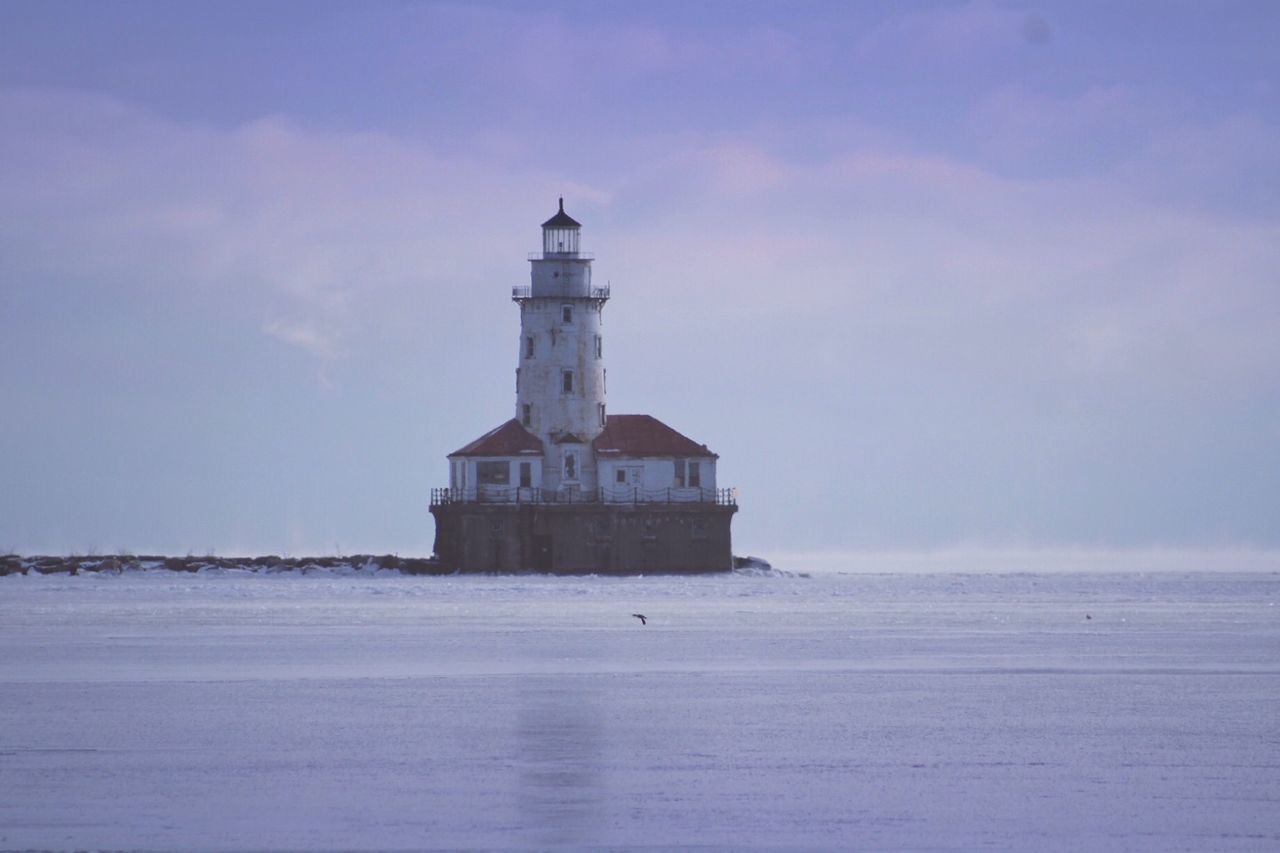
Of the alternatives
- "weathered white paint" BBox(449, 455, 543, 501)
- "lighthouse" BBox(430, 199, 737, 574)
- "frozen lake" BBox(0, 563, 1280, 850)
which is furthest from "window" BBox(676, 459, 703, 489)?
"frozen lake" BBox(0, 563, 1280, 850)

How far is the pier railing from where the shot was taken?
79.4 m

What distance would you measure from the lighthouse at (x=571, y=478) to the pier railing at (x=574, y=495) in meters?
0.04

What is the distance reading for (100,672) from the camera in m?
27.1

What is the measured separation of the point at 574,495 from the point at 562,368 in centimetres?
484

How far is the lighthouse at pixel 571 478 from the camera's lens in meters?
79.4

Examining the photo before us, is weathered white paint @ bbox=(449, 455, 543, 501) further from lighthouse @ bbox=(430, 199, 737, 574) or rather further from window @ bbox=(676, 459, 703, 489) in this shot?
window @ bbox=(676, 459, 703, 489)

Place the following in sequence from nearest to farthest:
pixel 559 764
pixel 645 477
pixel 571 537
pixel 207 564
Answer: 1. pixel 559 764
2. pixel 571 537
3. pixel 645 477
4. pixel 207 564

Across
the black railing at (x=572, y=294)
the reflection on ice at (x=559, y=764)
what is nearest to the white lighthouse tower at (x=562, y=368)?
the black railing at (x=572, y=294)

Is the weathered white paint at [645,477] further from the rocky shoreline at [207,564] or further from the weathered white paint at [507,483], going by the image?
the rocky shoreline at [207,564]

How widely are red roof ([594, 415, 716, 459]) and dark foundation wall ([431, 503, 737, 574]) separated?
6.86ft

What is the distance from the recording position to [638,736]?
19.9 metres

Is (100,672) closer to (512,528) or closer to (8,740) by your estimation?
(8,740)

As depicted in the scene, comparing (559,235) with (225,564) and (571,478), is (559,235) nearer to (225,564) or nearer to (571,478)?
(571,478)

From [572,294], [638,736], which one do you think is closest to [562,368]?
A: [572,294]
